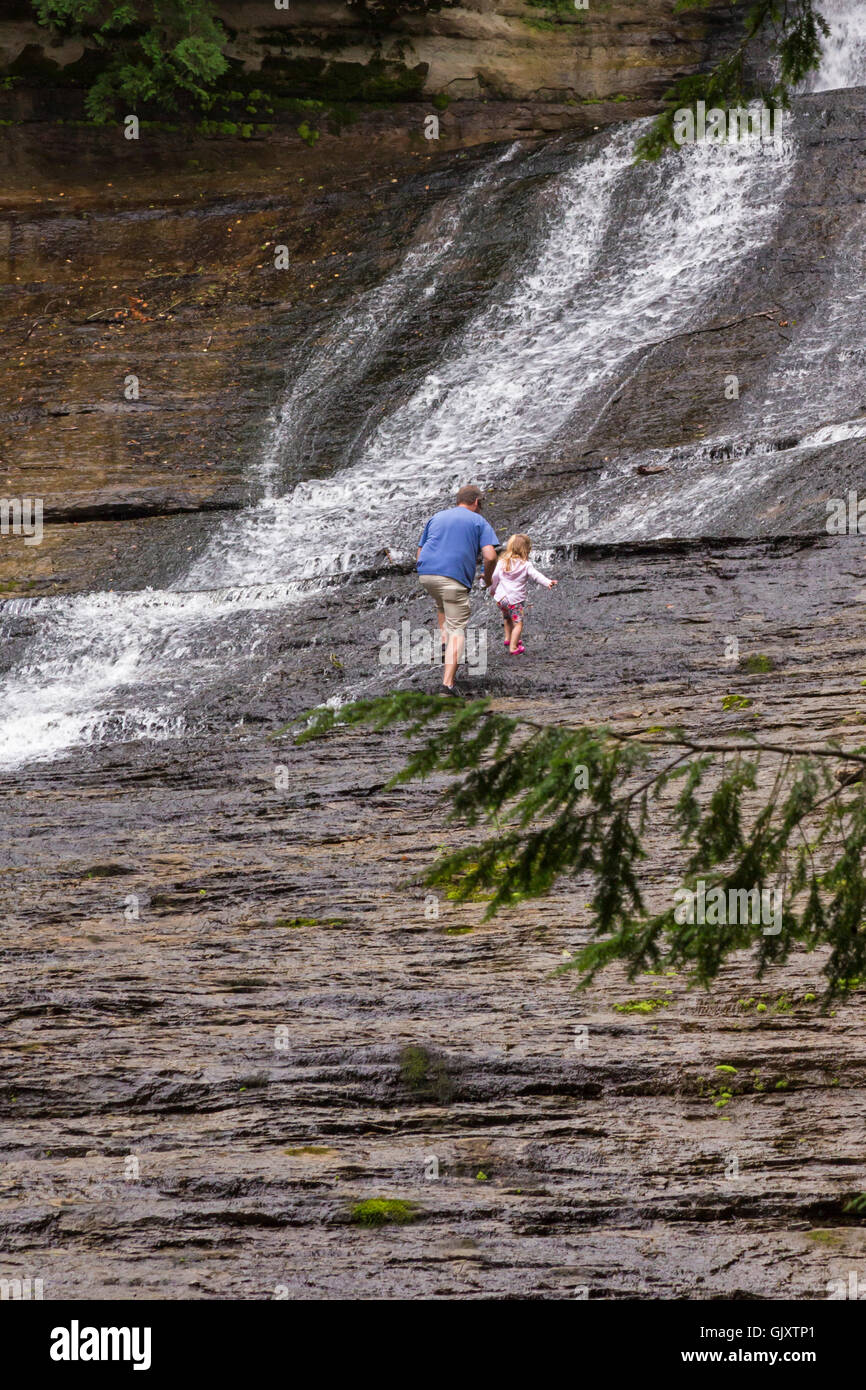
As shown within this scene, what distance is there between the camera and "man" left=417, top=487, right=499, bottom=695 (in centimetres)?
1155

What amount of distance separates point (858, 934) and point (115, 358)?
19325mm

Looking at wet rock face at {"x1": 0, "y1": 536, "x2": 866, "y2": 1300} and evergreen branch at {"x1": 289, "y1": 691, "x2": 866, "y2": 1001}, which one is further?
wet rock face at {"x1": 0, "y1": 536, "x2": 866, "y2": 1300}

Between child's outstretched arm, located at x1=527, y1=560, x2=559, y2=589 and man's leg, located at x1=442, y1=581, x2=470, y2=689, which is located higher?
child's outstretched arm, located at x1=527, y1=560, x2=559, y2=589

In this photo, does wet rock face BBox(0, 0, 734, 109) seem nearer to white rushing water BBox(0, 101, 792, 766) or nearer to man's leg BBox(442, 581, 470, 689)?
white rushing water BBox(0, 101, 792, 766)

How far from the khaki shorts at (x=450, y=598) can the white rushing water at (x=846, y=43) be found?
763 inches

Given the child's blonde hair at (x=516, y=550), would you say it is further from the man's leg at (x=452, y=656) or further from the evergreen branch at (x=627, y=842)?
the evergreen branch at (x=627, y=842)

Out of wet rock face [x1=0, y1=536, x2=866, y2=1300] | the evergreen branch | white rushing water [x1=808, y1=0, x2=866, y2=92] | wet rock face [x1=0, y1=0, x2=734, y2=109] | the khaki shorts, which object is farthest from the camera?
wet rock face [x1=0, y1=0, x2=734, y2=109]

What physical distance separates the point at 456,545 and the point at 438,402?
27.8 ft


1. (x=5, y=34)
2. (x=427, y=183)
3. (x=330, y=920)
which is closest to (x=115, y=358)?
(x=427, y=183)

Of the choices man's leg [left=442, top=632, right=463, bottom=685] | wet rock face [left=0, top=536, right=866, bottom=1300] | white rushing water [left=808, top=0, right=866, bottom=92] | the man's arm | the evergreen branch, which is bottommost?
wet rock face [left=0, top=536, right=866, bottom=1300]

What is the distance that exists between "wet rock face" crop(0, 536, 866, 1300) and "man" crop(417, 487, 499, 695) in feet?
5.47

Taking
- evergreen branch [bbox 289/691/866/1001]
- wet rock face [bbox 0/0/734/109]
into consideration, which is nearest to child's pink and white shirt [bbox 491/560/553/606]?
evergreen branch [bbox 289/691/866/1001]

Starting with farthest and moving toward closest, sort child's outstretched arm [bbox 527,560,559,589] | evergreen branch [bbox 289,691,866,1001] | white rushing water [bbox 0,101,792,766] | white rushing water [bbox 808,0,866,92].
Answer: white rushing water [bbox 808,0,866,92] → white rushing water [bbox 0,101,792,766] → child's outstretched arm [bbox 527,560,559,589] → evergreen branch [bbox 289,691,866,1001]

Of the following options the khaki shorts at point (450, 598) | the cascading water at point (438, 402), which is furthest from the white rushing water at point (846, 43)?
the khaki shorts at point (450, 598)
